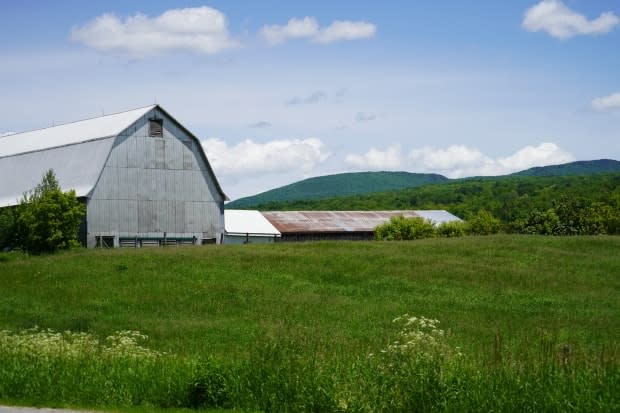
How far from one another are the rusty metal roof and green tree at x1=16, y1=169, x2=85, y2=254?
81.0 ft

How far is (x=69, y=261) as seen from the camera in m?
38.4

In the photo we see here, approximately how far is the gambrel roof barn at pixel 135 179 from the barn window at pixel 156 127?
62 mm

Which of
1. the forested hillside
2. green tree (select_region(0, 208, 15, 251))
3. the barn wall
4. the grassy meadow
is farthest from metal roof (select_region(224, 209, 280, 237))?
the forested hillside

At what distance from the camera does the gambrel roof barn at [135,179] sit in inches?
Answer: 1993

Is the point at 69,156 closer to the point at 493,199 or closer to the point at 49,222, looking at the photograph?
the point at 49,222

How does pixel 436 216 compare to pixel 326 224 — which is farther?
pixel 436 216

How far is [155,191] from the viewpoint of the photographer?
52.8 m

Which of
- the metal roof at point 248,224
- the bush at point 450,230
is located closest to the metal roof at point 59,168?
the metal roof at point 248,224

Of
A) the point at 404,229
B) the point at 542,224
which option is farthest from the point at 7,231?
the point at 542,224

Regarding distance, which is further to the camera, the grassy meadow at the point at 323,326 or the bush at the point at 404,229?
the bush at the point at 404,229

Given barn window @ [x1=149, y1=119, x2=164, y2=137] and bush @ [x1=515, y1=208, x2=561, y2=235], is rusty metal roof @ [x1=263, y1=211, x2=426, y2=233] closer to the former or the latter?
bush @ [x1=515, y1=208, x2=561, y2=235]

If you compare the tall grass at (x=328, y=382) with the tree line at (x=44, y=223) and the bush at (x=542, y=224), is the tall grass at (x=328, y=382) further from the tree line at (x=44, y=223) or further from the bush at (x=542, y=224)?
the bush at (x=542, y=224)

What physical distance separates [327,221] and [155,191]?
80.2 ft

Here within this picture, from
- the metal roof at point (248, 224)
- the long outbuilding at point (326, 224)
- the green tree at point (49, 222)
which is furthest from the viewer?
the long outbuilding at point (326, 224)
